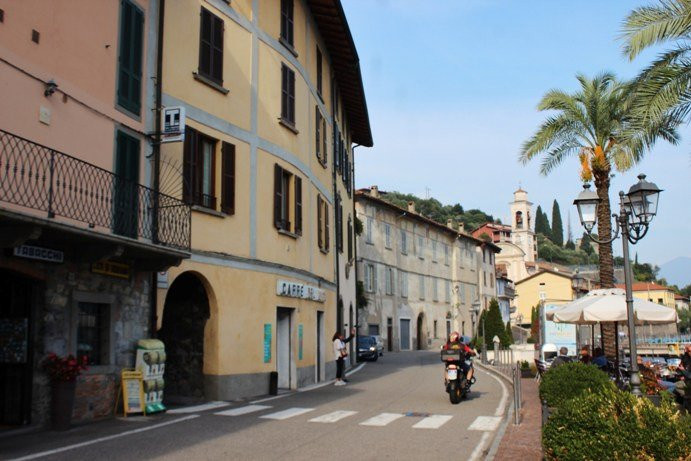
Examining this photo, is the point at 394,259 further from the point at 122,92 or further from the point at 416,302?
the point at 122,92

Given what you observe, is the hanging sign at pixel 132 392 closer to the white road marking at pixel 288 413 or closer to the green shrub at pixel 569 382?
the white road marking at pixel 288 413

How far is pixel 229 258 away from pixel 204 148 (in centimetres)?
264

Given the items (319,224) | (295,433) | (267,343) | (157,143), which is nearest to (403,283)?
(319,224)

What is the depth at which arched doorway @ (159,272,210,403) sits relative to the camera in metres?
16.1

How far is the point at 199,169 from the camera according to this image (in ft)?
52.4

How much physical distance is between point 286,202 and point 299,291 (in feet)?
8.47

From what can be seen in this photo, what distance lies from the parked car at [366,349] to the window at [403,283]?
1659 centimetres

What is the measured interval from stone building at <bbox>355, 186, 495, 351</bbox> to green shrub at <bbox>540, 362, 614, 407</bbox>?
29760 mm

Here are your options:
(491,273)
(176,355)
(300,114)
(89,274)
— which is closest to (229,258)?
(176,355)

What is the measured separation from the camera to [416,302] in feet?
189

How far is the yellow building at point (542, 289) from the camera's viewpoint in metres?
92.9

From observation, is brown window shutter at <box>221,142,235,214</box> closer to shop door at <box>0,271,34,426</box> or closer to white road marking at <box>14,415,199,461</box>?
white road marking at <box>14,415,199,461</box>

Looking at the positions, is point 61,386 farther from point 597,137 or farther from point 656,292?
point 656,292

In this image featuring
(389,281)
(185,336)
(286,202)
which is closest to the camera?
(185,336)
